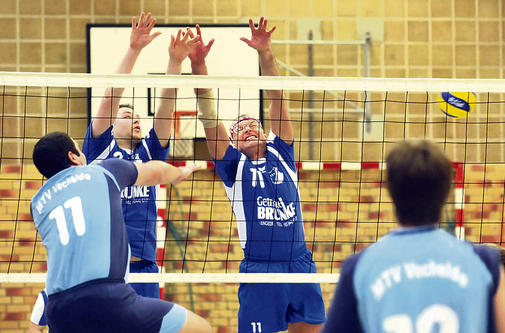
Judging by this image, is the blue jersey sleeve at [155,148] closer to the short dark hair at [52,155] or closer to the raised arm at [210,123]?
the raised arm at [210,123]

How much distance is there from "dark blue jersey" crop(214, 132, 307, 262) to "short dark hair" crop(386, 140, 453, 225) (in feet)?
9.88

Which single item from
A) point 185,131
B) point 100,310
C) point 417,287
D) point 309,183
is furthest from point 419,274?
point 185,131

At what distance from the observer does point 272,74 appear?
520cm

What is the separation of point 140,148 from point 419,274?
357 cm

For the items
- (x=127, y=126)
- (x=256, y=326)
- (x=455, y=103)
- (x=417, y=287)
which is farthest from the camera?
(x=455, y=103)

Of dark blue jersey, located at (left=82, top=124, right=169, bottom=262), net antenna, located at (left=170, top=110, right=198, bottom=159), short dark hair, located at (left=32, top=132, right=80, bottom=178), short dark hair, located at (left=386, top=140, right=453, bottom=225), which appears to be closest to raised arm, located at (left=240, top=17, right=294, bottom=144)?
dark blue jersey, located at (left=82, top=124, right=169, bottom=262)

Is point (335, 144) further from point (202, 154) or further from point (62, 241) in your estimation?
point (62, 241)

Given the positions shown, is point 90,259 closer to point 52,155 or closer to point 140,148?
point 52,155

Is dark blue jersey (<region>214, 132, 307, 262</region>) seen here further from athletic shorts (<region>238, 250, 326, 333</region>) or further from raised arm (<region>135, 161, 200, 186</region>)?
raised arm (<region>135, 161, 200, 186</region>)

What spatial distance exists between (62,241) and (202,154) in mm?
6159

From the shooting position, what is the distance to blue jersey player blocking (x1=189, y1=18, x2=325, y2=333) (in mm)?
4938

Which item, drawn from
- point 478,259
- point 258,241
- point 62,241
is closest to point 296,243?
point 258,241

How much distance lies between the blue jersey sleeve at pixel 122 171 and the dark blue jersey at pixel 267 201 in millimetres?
1652

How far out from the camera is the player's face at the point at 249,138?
5125mm
